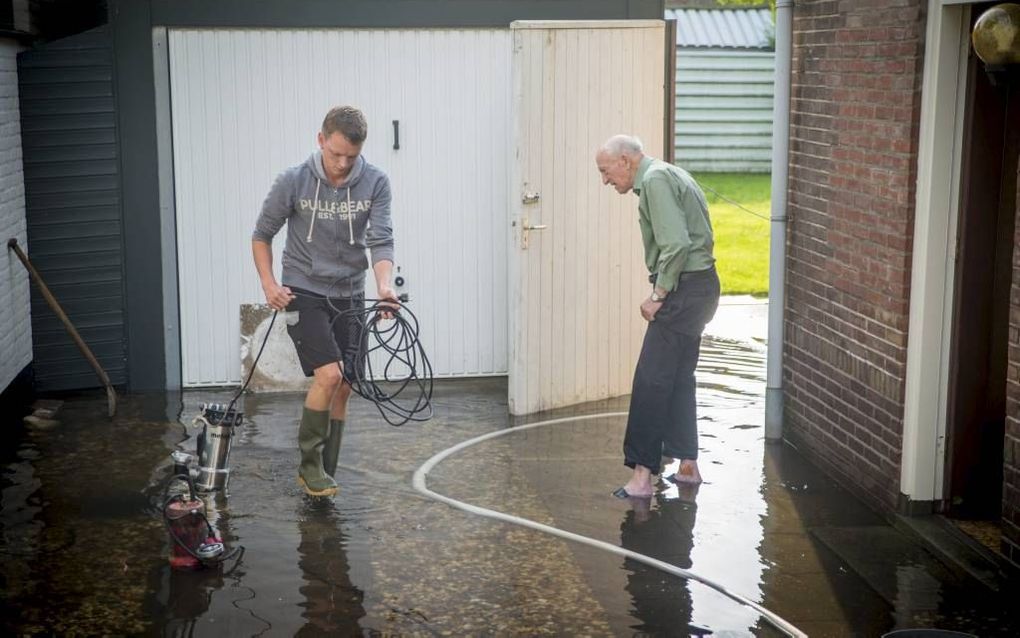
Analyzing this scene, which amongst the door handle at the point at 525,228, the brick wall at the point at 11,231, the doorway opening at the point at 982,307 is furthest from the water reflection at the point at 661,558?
the brick wall at the point at 11,231

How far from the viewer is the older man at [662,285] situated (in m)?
6.72

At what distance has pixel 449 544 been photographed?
249 inches

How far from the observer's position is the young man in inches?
270

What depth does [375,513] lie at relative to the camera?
679 cm

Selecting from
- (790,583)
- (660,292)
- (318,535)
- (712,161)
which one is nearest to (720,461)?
(660,292)

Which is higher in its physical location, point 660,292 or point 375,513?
point 660,292

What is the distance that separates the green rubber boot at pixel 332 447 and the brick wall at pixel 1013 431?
3.23 metres

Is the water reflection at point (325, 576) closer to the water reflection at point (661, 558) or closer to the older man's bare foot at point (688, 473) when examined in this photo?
the water reflection at point (661, 558)

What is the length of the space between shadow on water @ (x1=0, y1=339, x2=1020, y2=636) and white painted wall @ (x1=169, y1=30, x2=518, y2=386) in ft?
4.03

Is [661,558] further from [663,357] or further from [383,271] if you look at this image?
[383,271]

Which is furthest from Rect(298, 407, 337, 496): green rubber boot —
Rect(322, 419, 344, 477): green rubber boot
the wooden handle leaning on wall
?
the wooden handle leaning on wall

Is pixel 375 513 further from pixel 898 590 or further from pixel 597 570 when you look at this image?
pixel 898 590

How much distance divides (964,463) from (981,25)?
6.75 ft

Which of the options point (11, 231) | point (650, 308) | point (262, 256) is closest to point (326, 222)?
point (262, 256)
